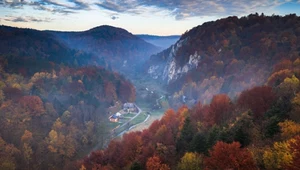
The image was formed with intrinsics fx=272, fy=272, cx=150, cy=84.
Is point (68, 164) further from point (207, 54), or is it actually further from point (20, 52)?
point (20, 52)

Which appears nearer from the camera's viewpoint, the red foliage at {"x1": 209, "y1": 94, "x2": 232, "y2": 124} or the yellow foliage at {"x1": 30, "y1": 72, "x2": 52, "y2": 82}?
the red foliage at {"x1": 209, "y1": 94, "x2": 232, "y2": 124}

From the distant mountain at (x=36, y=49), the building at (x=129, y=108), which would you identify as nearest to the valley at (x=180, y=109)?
the building at (x=129, y=108)

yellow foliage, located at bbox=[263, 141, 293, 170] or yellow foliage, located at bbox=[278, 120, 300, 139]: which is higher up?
yellow foliage, located at bbox=[278, 120, 300, 139]

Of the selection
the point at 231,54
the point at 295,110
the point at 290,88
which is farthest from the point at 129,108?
the point at 295,110

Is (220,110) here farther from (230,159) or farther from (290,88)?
(230,159)

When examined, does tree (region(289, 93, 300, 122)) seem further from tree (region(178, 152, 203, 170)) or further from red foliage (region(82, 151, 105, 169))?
red foliage (region(82, 151, 105, 169))

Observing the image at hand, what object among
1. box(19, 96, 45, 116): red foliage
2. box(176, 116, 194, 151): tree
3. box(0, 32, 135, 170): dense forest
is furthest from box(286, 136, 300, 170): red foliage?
box(19, 96, 45, 116): red foliage
